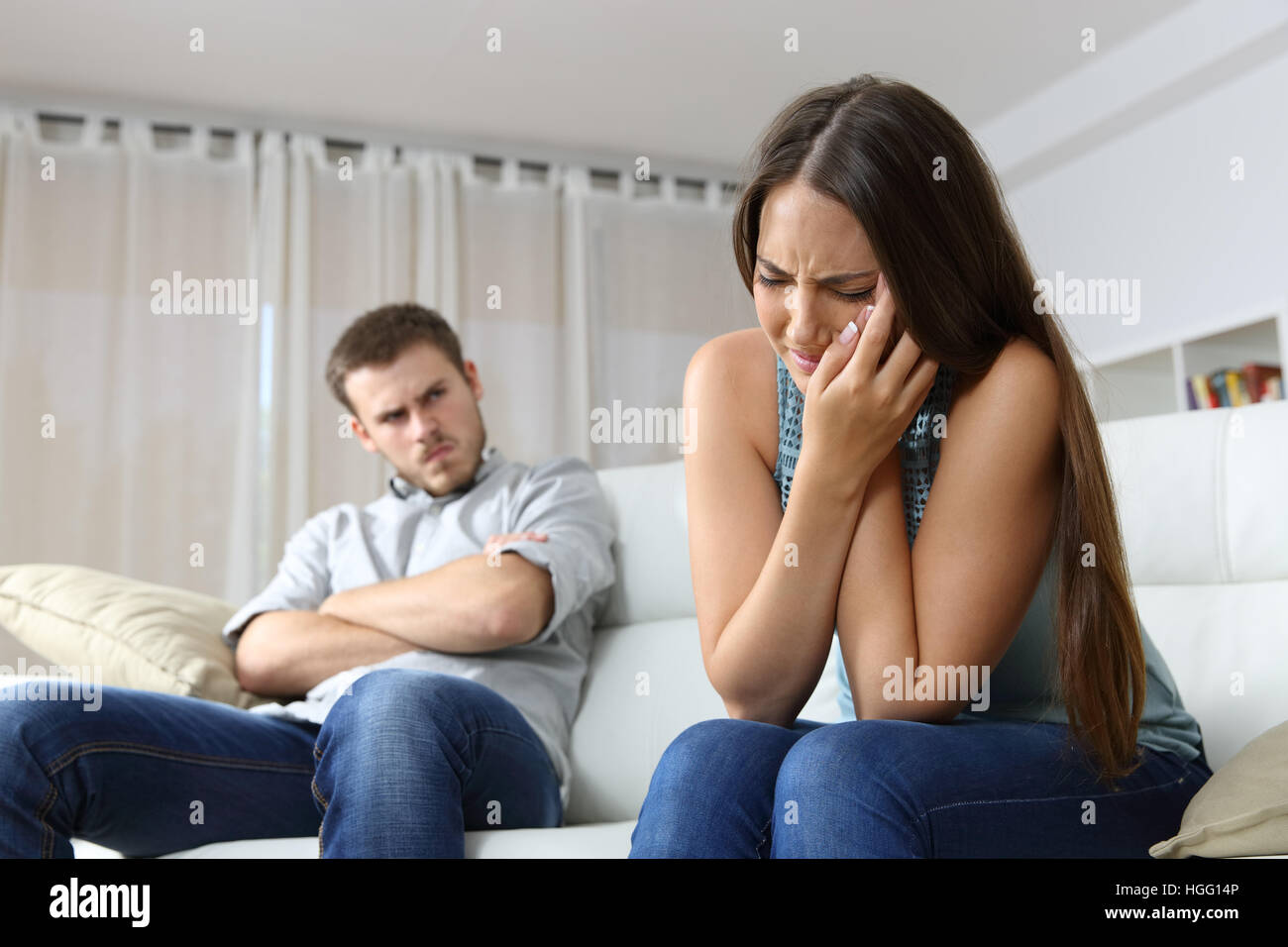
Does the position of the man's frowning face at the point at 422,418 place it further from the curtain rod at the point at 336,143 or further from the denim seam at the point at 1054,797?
the curtain rod at the point at 336,143

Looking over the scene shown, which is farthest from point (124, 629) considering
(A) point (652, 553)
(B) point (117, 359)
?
(B) point (117, 359)

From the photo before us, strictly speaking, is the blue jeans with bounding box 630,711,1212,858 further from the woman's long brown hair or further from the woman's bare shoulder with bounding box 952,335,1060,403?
the woman's bare shoulder with bounding box 952,335,1060,403

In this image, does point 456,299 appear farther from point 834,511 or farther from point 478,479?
point 834,511

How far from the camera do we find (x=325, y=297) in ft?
12.9

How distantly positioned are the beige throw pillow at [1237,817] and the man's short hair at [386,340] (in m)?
1.34

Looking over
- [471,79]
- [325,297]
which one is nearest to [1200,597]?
[471,79]

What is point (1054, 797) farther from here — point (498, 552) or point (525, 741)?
point (498, 552)

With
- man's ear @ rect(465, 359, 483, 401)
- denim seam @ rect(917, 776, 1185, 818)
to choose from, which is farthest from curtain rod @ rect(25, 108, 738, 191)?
denim seam @ rect(917, 776, 1185, 818)

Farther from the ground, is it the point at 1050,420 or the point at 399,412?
the point at 399,412

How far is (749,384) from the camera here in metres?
1.15

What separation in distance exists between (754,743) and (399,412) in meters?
1.13

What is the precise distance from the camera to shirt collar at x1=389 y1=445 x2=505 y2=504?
1.89 m

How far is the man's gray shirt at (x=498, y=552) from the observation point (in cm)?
160

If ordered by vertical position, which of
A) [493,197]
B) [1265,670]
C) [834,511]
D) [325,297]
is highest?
[493,197]
